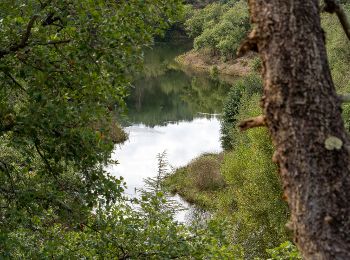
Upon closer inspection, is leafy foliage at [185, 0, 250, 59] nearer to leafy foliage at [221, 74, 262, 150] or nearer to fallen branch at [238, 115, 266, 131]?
leafy foliage at [221, 74, 262, 150]

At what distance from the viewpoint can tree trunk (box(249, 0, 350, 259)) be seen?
10.1 feet

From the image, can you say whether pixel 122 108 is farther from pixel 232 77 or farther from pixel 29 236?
pixel 232 77

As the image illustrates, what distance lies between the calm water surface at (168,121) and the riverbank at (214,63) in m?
3.15

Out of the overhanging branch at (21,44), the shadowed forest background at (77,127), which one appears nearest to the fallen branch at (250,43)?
the shadowed forest background at (77,127)

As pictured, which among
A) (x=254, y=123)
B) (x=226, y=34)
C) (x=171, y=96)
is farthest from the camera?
(x=226, y=34)

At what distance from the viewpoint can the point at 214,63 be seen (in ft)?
252

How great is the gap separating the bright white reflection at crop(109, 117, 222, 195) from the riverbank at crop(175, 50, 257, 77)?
2258 cm

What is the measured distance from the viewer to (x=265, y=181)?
2075 centimetres

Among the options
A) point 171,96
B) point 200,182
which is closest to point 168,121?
point 171,96

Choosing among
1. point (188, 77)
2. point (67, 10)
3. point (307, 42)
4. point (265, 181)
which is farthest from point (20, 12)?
point (188, 77)

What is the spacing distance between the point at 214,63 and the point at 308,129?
74.7 meters

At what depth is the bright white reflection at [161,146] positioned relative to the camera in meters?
32.7

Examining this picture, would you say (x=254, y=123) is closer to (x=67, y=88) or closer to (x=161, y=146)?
(x=67, y=88)

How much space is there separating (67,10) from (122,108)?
1448 mm
